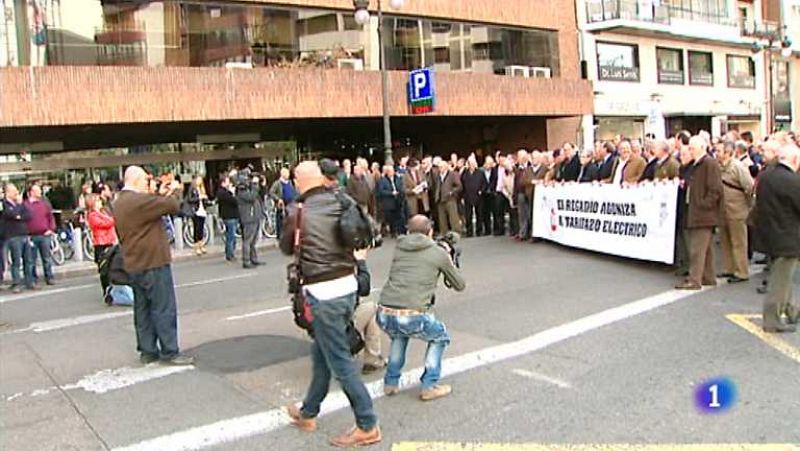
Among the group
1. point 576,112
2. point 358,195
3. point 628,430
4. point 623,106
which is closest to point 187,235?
point 358,195

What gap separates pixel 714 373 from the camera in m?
5.71

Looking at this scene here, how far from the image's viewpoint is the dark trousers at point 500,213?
15.9 metres

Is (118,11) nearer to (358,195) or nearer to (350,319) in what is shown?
(358,195)

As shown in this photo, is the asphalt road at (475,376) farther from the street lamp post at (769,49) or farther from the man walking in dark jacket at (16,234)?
the street lamp post at (769,49)

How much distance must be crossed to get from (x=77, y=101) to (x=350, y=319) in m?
16.3

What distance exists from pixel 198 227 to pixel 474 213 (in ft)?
20.6

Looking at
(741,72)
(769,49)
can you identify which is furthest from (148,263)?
(741,72)

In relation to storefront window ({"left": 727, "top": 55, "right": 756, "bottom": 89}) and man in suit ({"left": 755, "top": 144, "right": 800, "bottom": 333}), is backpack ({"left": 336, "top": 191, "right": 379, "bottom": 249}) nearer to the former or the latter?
man in suit ({"left": 755, "top": 144, "right": 800, "bottom": 333})

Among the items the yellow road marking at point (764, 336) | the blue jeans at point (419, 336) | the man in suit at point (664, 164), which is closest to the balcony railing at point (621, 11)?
the man in suit at point (664, 164)

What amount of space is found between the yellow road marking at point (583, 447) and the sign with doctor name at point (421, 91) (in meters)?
19.6

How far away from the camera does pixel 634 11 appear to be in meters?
32.7

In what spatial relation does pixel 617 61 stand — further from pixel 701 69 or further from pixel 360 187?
pixel 360 187

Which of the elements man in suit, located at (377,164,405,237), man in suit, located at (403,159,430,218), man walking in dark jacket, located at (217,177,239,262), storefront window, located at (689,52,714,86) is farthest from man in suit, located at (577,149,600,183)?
storefront window, located at (689,52,714,86)

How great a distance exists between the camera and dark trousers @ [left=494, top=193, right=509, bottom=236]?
15.9 meters
